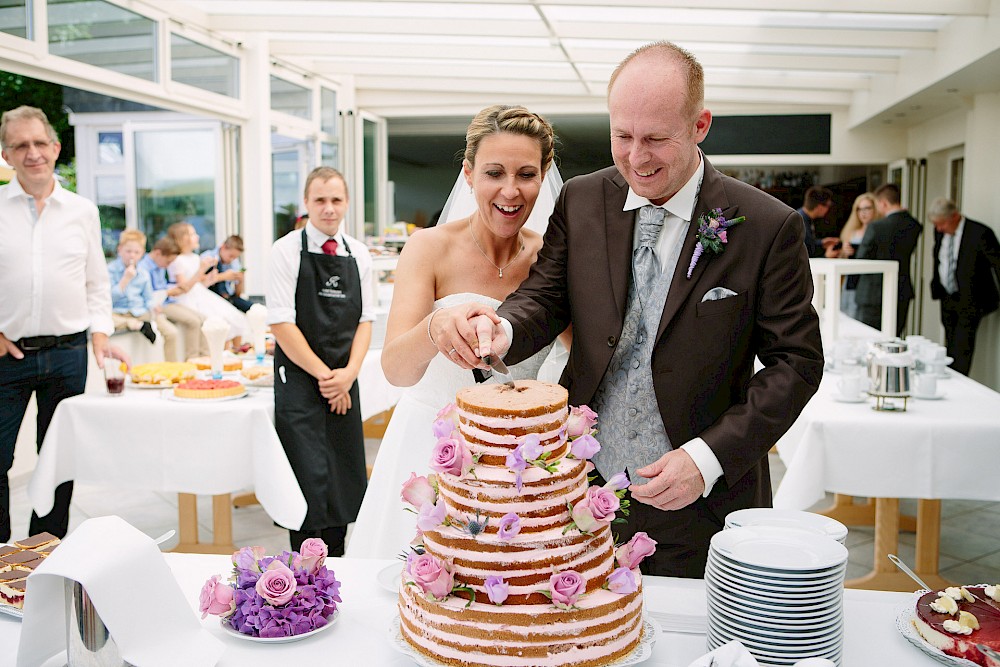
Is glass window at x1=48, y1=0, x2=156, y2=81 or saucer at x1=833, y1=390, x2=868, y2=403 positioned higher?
glass window at x1=48, y1=0, x2=156, y2=81

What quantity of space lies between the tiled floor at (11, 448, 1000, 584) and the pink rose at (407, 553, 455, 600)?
3.40 metres

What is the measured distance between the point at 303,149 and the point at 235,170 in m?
1.96

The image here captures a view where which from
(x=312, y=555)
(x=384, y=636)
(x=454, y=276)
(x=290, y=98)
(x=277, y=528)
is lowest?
(x=277, y=528)

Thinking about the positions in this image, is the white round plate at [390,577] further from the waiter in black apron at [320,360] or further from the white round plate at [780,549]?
the waiter in black apron at [320,360]

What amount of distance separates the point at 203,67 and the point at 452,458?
28.4 ft

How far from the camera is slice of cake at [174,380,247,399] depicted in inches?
156

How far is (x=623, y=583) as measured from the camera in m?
1.29

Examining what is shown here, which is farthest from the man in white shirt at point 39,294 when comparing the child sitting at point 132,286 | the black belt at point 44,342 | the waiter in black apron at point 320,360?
the child sitting at point 132,286

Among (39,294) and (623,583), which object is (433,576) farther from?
(39,294)

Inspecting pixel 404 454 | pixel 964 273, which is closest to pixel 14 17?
pixel 404 454

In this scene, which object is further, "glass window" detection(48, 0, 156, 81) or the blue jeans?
"glass window" detection(48, 0, 156, 81)

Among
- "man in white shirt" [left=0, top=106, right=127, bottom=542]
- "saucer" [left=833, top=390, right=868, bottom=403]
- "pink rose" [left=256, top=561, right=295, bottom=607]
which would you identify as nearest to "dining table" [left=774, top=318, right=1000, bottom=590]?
"saucer" [left=833, top=390, right=868, bottom=403]

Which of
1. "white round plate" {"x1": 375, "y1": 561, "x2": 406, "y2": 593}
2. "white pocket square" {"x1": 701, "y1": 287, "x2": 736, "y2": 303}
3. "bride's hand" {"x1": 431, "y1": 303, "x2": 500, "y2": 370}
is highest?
"white pocket square" {"x1": 701, "y1": 287, "x2": 736, "y2": 303}

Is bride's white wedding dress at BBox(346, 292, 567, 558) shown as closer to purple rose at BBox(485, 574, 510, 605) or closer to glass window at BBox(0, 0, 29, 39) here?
purple rose at BBox(485, 574, 510, 605)
